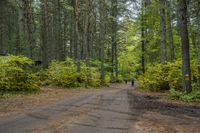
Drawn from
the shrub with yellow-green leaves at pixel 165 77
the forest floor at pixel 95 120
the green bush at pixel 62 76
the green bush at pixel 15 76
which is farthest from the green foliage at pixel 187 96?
the green bush at pixel 62 76

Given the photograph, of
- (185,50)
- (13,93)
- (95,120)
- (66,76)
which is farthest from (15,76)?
(95,120)

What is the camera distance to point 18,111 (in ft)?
37.8

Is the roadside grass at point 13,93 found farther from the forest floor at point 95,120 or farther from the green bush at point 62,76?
the green bush at point 62,76

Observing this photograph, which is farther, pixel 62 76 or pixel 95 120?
pixel 62 76

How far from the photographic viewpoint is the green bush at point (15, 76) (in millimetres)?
18031

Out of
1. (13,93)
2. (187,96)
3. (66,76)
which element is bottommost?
(187,96)

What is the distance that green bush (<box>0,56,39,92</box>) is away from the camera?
18.0 meters

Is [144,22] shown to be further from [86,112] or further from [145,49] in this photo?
[86,112]

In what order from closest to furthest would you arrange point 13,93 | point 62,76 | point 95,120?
1. point 95,120
2. point 13,93
3. point 62,76

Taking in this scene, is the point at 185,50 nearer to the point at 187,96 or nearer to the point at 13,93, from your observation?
the point at 187,96

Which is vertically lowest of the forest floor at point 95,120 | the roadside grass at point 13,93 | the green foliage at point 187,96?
the forest floor at point 95,120

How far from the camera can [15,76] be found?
18.6 meters

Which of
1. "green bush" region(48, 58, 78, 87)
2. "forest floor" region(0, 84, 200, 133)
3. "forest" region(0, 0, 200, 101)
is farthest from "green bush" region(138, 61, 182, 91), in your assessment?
"forest floor" region(0, 84, 200, 133)

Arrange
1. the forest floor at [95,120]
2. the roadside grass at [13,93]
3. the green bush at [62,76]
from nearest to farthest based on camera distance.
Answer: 1. the forest floor at [95,120]
2. the roadside grass at [13,93]
3. the green bush at [62,76]
